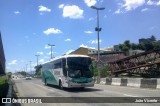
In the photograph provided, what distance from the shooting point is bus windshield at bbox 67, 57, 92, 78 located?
2661cm

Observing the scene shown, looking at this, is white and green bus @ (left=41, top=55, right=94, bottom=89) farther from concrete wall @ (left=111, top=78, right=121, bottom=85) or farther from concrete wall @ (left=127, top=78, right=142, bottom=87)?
concrete wall @ (left=111, top=78, right=121, bottom=85)

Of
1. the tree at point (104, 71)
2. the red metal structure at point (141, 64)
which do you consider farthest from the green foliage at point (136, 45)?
the red metal structure at point (141, 64)

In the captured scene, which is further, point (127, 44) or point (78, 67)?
point (127, 44)

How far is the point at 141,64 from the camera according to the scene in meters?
46.0

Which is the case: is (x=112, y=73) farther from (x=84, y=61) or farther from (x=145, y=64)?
(x=84, y=61)

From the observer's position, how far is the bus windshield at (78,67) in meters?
26.6

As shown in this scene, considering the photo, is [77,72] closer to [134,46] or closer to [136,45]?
[136,45]

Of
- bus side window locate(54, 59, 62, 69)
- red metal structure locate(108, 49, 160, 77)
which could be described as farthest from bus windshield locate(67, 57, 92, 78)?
red metal structure locate(108, 49, 160, 77)

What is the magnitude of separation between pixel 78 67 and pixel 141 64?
2123cm

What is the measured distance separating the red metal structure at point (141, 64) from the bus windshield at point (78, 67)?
679 inches

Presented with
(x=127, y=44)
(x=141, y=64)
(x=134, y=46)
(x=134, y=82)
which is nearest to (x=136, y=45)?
(x=134, y=46)

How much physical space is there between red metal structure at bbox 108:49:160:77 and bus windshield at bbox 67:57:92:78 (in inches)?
679

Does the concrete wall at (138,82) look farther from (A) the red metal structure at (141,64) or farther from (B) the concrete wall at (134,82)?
(A) the red metal structure at (141,64)

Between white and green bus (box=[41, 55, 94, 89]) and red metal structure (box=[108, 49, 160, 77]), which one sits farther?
red metal structure (box=[108, 49, 160, 77])
